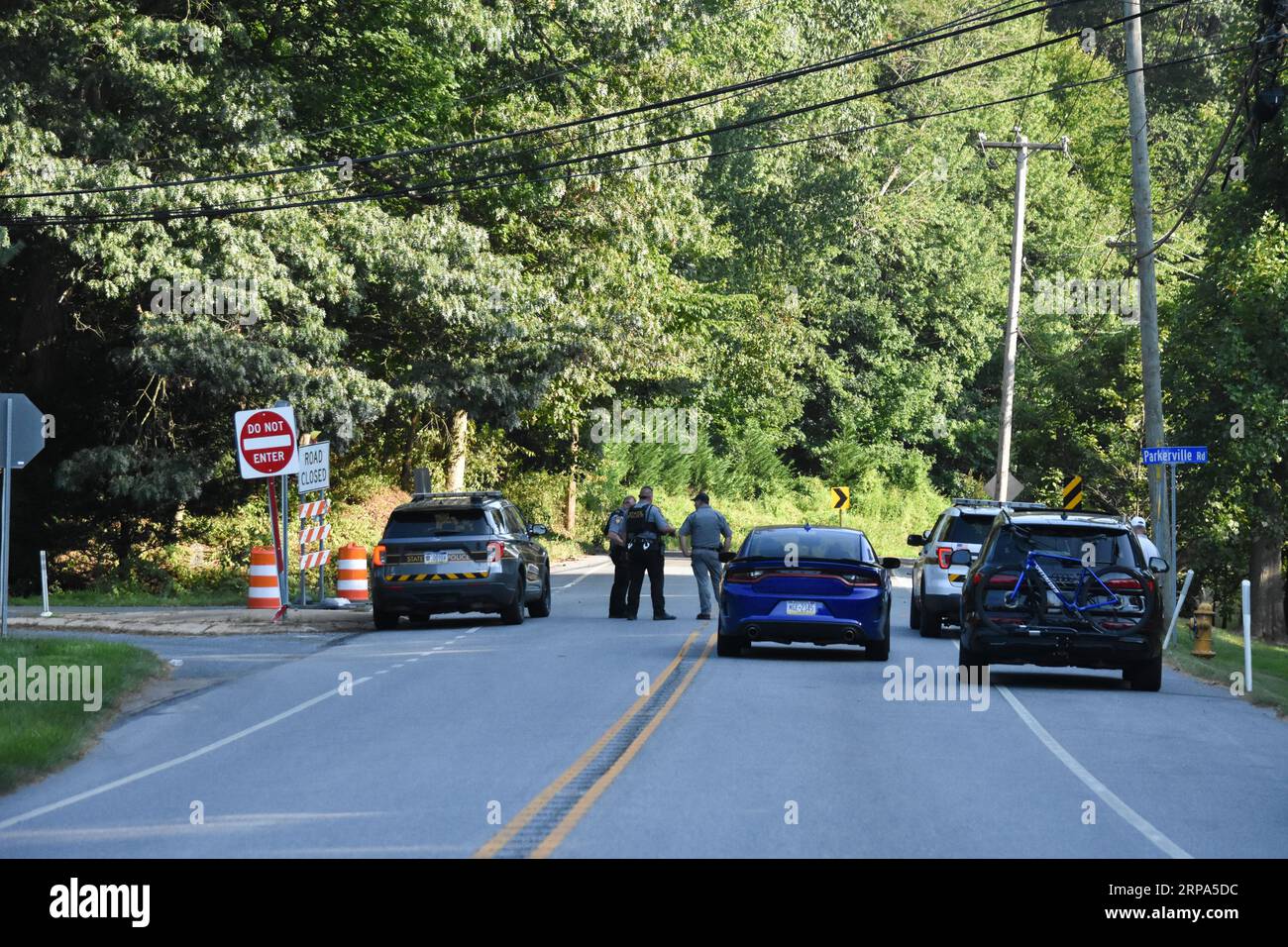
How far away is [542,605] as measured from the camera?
2817cm

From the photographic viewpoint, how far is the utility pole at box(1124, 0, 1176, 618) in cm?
2597

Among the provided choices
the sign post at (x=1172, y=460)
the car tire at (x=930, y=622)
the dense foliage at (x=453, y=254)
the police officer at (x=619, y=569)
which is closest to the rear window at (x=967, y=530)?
the car tire at (x=930, y=622)

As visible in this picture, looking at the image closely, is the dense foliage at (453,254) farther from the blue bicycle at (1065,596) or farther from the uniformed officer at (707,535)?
the blue bicycle at (1065,596)

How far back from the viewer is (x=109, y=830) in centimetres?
1008

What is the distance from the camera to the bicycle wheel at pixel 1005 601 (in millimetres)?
17656

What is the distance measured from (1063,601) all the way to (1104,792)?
21.1 feet

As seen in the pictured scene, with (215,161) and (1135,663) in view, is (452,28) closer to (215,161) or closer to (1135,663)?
(215,161)

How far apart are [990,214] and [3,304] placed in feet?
152

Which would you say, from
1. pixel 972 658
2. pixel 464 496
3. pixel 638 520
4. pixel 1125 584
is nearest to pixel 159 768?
pixel 972 658

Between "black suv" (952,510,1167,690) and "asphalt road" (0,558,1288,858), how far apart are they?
471 mm

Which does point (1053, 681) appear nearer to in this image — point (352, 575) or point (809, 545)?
point (809, 545)

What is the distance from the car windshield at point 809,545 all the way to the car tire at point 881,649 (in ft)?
2.77

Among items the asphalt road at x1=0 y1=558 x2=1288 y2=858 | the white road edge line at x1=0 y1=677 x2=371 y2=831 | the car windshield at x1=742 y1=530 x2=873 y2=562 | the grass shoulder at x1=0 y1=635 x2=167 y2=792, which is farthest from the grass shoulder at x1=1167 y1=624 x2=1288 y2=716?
the grass shoulder at x1=0 y1=635 x2=167 y2=792

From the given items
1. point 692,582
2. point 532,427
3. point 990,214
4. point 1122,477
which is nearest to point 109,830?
point 692,582
